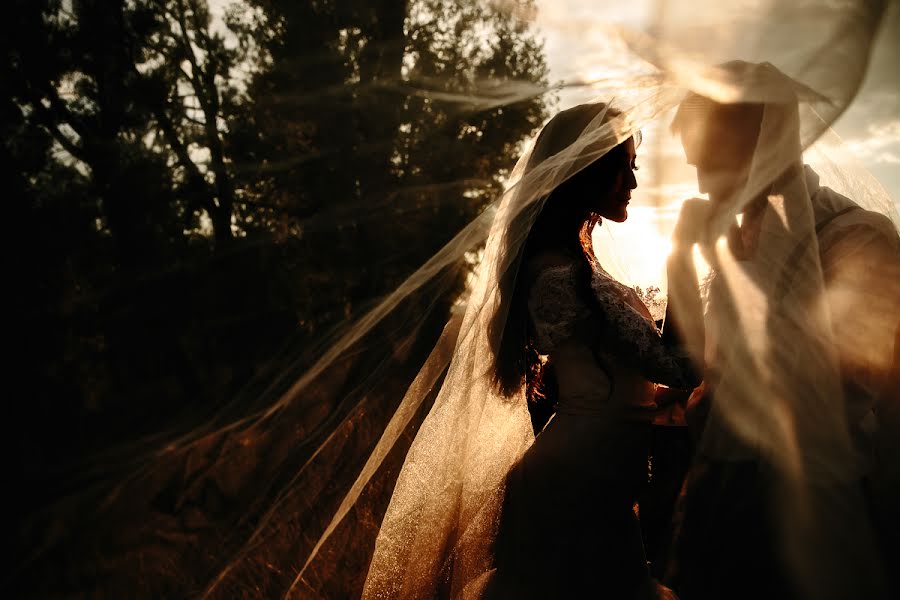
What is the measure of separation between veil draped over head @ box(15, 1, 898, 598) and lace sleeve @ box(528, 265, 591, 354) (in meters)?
0.13

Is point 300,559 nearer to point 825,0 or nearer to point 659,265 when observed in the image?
point 659,265

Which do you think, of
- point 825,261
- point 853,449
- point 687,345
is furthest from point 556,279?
point 853,449

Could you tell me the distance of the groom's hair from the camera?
65.0 inches

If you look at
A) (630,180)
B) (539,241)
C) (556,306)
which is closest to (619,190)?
(630,180)

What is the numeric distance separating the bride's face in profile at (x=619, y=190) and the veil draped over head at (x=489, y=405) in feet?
0.43

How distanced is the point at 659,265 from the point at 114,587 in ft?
8.52

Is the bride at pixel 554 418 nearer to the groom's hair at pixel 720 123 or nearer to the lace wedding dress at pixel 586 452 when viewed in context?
the lace wedding dress at pixel 586 452

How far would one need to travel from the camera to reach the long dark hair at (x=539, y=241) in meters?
1.95

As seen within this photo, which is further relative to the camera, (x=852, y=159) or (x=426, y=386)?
(x=426, y=386)

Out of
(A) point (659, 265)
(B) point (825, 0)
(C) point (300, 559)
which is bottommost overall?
(C) point (300, 559)

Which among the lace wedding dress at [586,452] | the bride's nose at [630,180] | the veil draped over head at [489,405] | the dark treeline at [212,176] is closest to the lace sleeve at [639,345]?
the lace wedding dress at [586,452]

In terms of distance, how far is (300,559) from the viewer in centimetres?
187

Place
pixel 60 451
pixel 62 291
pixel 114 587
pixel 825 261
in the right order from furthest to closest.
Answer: pixel 62 291 < pixel 60 451 < pixel 114 587 < pixel 825 261

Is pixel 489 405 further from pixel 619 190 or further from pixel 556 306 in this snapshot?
pixel 619 190
